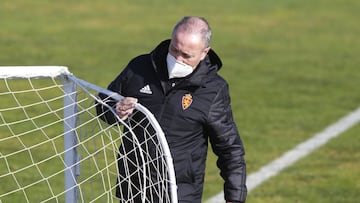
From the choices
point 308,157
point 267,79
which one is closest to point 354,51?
point 267,79

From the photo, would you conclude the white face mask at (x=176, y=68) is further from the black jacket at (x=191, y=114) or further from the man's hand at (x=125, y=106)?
the man's hand at (x=125, y=106)

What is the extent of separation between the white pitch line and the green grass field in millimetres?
95

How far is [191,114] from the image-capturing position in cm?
573

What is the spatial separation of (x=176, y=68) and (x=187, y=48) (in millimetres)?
139

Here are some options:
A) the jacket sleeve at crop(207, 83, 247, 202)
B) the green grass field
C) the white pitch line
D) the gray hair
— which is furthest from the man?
the green grass field

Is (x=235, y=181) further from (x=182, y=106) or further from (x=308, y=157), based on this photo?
(x=308, y=157)

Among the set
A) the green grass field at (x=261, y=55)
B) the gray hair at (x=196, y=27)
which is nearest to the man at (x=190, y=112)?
the gray hair at (x=196, y=27)

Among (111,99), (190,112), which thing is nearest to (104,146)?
(111,99)

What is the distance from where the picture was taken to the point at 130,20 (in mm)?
19000

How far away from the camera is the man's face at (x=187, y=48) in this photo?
18.1 ft

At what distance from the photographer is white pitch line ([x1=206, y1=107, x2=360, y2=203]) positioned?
970cm

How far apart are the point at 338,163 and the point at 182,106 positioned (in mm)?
5049

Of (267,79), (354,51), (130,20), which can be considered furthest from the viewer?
(130,20)

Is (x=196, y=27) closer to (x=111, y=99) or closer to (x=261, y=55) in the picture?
(x=111, y=99)
